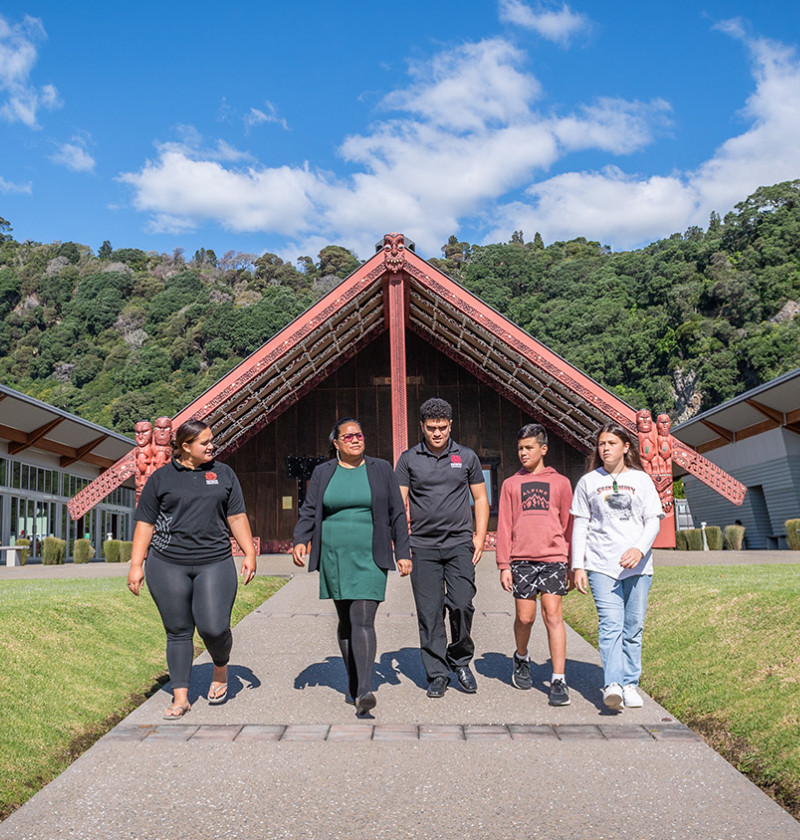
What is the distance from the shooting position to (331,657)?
7.38 meters

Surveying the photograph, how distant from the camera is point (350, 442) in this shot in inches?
225

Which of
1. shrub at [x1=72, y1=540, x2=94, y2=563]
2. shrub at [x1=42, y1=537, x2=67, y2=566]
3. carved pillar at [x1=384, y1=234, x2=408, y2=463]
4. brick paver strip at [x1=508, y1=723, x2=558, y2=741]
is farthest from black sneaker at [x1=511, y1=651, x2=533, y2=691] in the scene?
shrub at [x1=42, y1=537, x2=67, y2=566]

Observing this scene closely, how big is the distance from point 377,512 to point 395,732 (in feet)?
4.50

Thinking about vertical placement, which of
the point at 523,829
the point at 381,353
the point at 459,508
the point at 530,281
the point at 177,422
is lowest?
the point at 523,829

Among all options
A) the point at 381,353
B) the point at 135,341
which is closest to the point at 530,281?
the point at 135,341

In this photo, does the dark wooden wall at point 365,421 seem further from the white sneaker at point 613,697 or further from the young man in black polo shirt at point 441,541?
the white sneaker at point 613,697

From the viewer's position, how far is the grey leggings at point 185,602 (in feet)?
18.0

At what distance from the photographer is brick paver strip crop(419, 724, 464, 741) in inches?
195

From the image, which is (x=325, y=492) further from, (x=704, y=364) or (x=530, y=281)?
(x=530, y=281)

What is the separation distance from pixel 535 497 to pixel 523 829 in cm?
274

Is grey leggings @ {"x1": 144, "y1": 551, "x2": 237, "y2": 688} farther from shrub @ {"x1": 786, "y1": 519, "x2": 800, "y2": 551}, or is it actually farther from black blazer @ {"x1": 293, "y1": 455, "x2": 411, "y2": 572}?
shrub @ {"x1": 786, "y1": 519, "x2": 800, "y2": 551}

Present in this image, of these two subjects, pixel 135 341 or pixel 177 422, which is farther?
pixel 135 341

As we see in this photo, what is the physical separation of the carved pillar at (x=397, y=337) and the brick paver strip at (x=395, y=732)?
13.5 m

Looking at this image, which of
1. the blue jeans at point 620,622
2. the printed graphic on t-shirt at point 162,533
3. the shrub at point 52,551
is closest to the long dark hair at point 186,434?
the printed graphic on t-shirt at point 162,533
